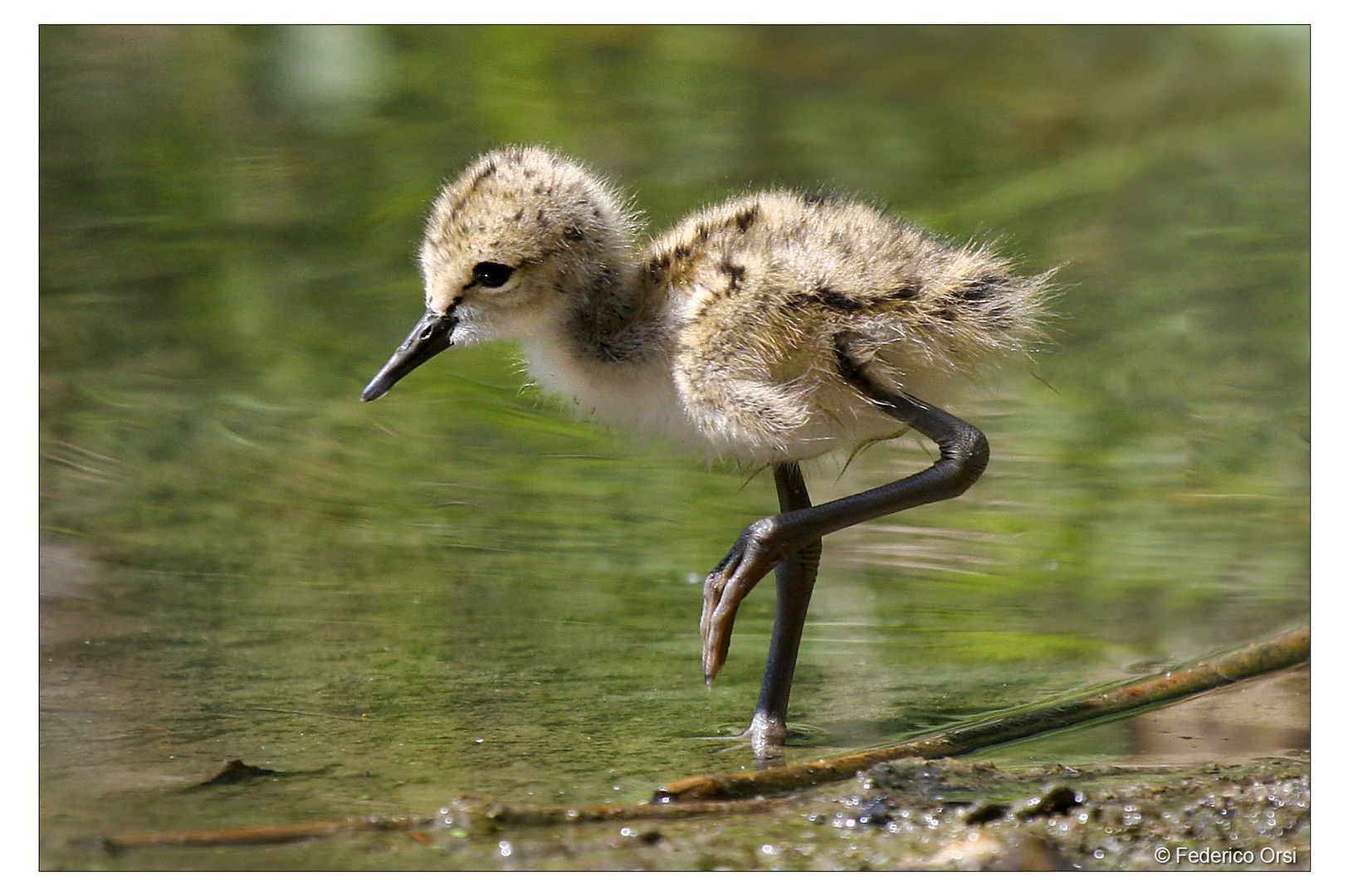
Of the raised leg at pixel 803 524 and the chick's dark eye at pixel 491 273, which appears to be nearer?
the raised leg at pixel 803 524

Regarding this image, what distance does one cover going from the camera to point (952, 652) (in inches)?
117

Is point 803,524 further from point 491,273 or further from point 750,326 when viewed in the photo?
point 491,273

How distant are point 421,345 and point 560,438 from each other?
1.42 metres

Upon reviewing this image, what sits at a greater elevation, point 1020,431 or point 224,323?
point 224,323

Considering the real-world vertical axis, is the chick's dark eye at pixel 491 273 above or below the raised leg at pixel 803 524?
above

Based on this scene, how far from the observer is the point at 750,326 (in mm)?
2465

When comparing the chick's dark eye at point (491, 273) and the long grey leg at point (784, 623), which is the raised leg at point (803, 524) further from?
the chick's dark eye at point (491, 273)

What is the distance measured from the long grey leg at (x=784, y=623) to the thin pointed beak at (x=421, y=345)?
598 mm

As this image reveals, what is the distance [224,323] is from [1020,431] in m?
2.19

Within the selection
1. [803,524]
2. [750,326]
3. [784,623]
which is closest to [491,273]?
[750,326]

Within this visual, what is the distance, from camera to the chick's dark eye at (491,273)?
8.39ft

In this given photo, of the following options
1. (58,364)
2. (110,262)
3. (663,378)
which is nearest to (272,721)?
(663,378)

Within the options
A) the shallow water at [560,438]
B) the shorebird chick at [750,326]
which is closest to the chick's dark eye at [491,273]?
the shorebird chick at [750,326]

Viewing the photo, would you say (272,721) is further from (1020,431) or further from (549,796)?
(1020,431)
